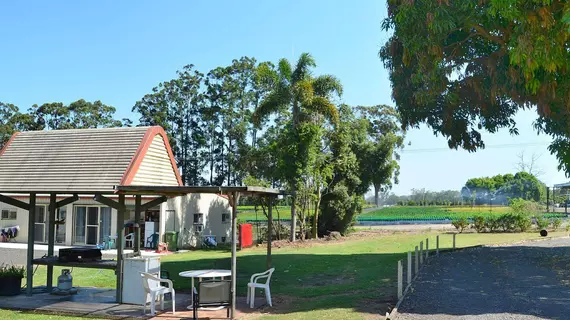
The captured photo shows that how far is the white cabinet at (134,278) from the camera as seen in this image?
11680mm

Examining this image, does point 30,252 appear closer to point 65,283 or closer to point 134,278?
point 65,283

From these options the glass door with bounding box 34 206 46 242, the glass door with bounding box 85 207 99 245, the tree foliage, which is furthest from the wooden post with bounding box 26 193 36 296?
the glass door with bounding box 34 206 46 242

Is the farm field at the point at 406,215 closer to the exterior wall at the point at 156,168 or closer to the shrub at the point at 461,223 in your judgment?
the shrub at the point at 461,223

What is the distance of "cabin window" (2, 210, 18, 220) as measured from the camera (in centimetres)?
3083

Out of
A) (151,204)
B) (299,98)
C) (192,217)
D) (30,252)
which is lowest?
(30,252)

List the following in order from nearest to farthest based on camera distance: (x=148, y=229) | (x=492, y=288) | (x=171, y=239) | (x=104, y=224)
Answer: (x=492, y=288), (x=171, y=239), (x=148, y=229), (x=104, y=224)

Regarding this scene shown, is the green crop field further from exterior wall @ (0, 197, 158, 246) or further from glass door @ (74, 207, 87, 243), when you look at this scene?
glass door @ (74, 207, 87, 243)

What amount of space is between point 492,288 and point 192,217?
61.8ft

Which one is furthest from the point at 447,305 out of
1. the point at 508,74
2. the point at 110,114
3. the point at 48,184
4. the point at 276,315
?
the point at 110,114

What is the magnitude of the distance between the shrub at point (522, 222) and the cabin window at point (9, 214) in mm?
31899

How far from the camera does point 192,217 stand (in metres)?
29.4

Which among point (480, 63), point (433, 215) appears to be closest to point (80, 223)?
point (480, 63)

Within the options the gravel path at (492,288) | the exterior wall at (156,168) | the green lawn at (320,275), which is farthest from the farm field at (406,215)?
the exterior wall at (156,168)

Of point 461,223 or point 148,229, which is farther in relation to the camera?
point 461,223
